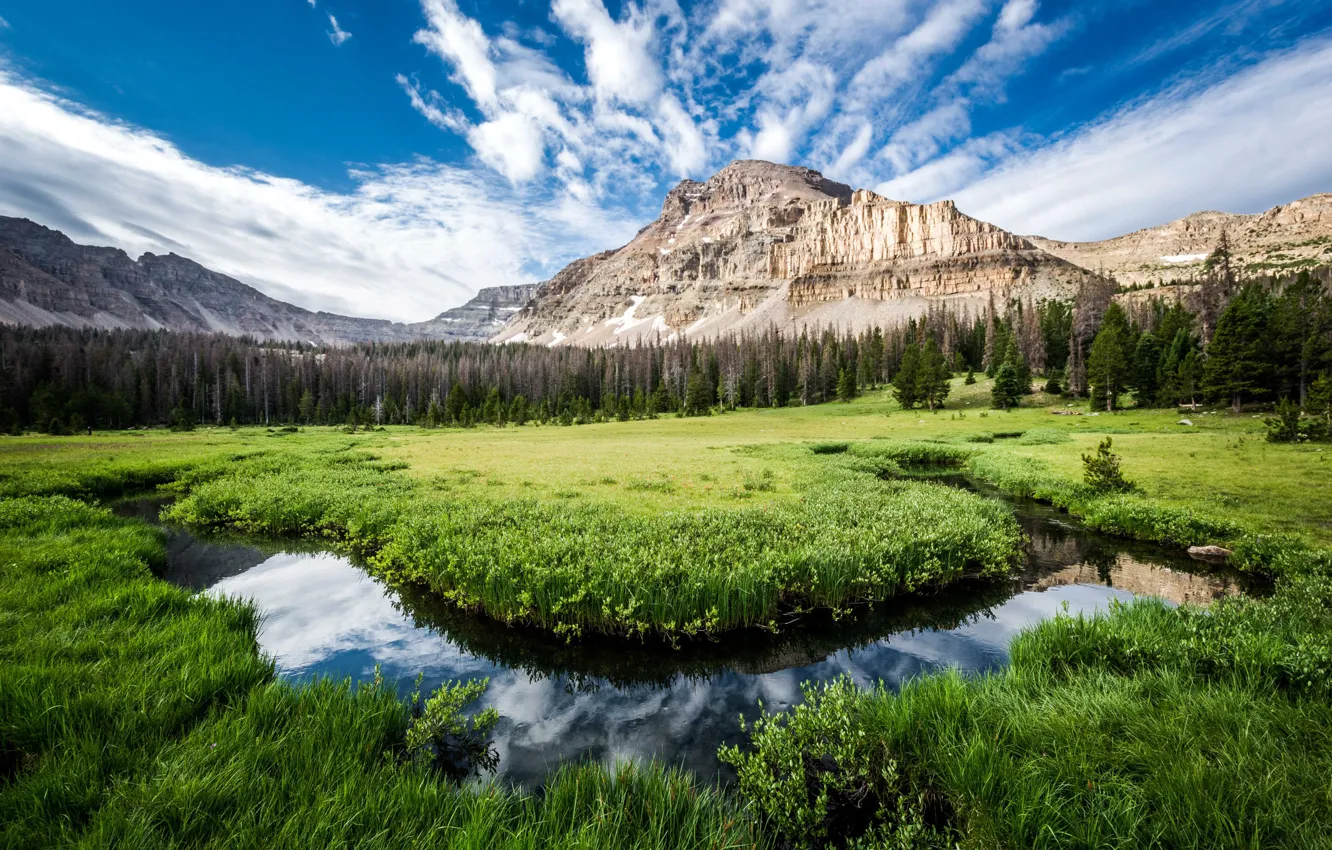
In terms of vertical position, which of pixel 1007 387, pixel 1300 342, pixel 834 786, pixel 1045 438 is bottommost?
pixel 834 786

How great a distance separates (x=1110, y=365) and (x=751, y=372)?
6670 cm

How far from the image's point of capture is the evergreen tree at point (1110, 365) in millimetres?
61781

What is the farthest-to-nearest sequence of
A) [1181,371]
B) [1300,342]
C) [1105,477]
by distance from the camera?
[1181,371], [1300,342], [1105,477]

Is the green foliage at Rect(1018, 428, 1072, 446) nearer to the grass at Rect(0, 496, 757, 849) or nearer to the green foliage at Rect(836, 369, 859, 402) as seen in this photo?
the grass at Rect(0, 496, 757, 849)

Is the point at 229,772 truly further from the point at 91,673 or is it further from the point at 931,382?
the point at 931,382

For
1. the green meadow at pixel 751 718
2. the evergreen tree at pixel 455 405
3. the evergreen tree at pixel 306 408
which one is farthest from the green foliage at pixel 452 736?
the evergreen tree at pixel 306 408

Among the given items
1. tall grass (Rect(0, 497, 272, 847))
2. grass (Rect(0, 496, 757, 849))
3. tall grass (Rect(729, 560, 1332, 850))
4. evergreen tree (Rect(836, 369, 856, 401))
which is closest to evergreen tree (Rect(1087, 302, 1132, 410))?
evergreen tree (Rect(836, 369, 856, 401))

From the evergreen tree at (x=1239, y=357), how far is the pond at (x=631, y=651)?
170 ft

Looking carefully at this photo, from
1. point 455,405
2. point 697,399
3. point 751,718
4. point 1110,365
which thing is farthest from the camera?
point 455,405

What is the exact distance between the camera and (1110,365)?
61844 millimetres

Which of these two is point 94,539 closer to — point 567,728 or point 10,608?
point 10,608

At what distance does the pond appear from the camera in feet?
26.1

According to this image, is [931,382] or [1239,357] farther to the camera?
[931,382]

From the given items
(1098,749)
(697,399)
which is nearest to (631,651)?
(1098,749)
